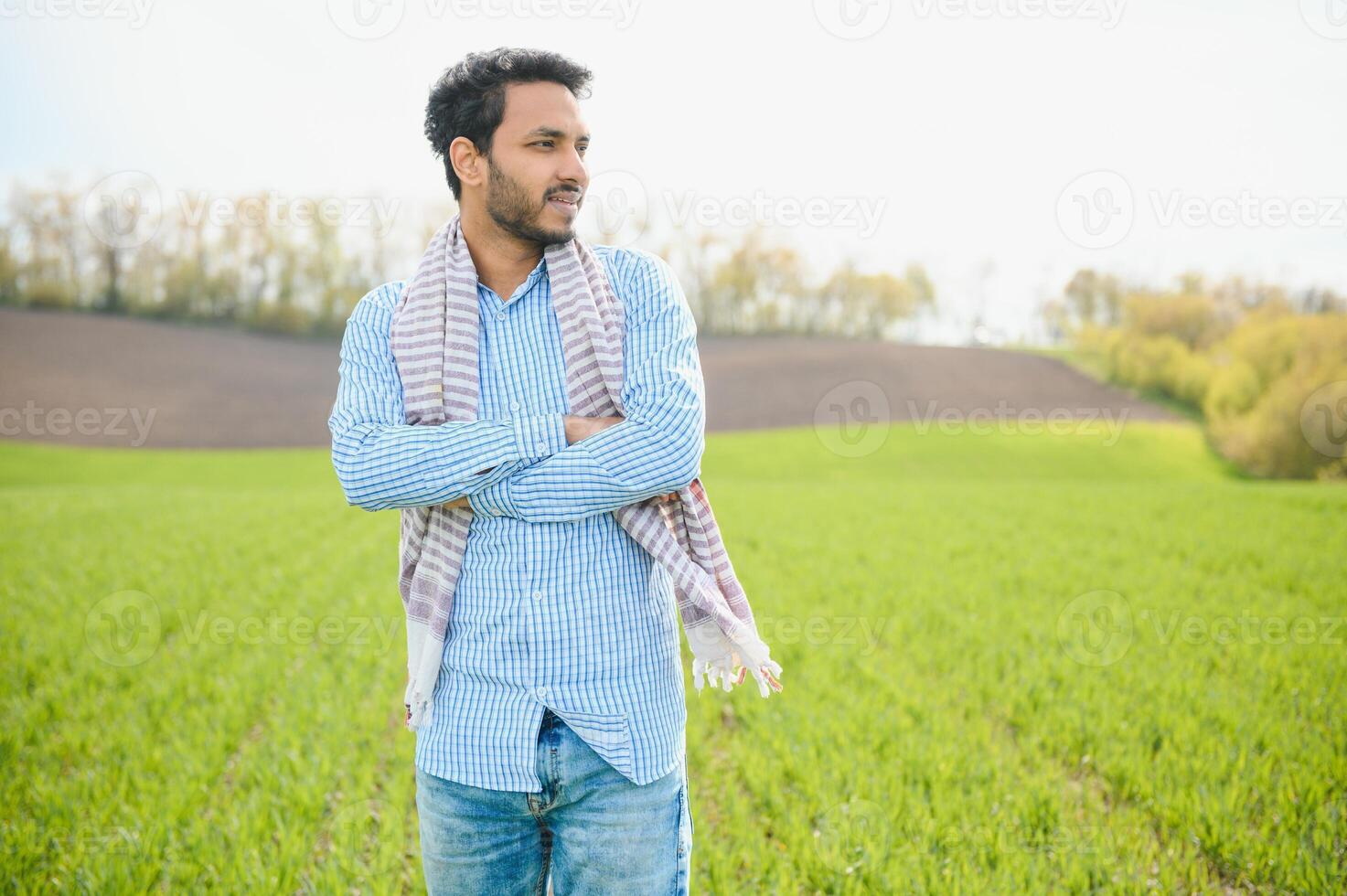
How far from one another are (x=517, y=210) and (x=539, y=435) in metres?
0.52

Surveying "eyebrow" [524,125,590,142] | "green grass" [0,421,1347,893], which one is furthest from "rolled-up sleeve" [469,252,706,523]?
"green grass" [0,421,1347,893]

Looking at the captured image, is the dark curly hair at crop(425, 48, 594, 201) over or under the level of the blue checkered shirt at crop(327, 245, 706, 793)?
over

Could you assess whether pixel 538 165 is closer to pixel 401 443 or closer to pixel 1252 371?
pixel 401 443

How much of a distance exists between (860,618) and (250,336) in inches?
1593

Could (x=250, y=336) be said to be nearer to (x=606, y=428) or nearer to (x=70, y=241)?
(x=70, y=241)

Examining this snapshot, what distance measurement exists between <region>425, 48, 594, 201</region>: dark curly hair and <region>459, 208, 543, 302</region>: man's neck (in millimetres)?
169

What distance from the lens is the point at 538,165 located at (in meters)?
1.96

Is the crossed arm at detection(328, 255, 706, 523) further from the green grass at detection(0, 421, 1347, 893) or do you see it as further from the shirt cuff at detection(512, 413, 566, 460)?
the green grass at detection(0, 421, 1347, 893)

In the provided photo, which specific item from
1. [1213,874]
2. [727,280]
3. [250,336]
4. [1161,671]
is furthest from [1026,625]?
[250,336]

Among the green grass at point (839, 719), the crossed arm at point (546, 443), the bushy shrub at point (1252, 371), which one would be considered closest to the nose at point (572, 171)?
the crossed arm at point (546, 443)

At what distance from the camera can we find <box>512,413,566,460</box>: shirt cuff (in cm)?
192

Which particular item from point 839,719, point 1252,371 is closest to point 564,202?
point 839,719

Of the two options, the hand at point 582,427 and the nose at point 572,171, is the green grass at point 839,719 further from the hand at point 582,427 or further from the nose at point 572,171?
the nose at point 572,171

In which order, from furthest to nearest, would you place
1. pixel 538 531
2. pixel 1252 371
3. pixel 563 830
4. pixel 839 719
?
pixel 1252 371 < pixel 839 719 < pixel 538 531 < pixel 563 830
